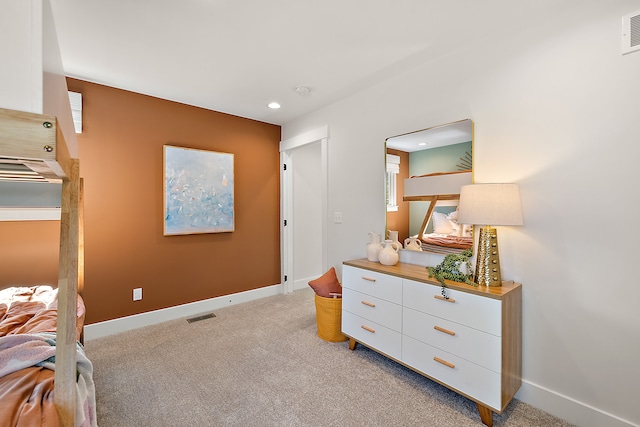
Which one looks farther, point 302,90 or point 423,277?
point 302,90

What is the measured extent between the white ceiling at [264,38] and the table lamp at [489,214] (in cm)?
108

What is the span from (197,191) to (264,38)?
1924 millimetres

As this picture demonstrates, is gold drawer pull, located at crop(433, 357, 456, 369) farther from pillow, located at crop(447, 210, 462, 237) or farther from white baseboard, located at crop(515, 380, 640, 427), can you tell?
pillow, located at crop(447, 210, 462, 237)

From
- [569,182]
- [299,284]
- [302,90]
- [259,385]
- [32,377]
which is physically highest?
[302,90]

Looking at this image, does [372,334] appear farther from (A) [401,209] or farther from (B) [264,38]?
(B) [264,38]

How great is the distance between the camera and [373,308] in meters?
2.40

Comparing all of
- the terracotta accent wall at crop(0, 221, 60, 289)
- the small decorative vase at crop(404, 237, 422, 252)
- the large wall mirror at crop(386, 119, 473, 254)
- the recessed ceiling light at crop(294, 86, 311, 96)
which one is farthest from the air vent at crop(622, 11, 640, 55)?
the terracotta accent wall at crop(0, 221, 60, 289)

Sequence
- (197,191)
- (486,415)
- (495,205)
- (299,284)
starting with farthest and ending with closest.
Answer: (299,284) < (197,191) < (495,205) < (486,415)

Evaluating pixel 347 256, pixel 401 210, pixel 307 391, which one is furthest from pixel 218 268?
pixel 401 210

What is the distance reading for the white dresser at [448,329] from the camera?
1.71 metres

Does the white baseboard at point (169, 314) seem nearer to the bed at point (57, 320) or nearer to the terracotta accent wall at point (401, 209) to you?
the bed at point (57, 320)

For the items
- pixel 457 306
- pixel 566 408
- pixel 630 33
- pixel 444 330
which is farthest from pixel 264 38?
pixel 566 408

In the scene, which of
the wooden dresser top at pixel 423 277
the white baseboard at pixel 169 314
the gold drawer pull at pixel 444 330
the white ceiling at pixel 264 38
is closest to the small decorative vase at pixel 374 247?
the wooden dresser top at pixel 423 277

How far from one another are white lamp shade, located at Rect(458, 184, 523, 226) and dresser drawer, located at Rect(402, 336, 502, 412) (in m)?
0.87
